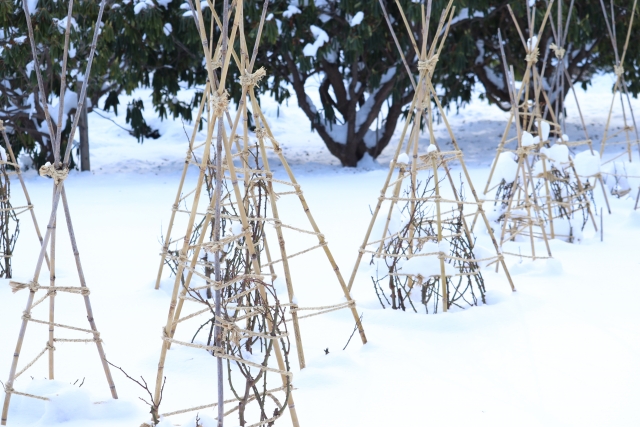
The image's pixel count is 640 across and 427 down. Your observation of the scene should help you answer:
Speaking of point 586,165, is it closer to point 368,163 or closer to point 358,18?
point 358,18

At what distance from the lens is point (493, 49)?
22.8ft

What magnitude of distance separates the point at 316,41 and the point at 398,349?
13.1 ft

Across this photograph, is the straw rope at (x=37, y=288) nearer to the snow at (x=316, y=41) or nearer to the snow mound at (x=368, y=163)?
the snow at (x=316, y=41)

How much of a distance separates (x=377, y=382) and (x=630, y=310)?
1072 mm

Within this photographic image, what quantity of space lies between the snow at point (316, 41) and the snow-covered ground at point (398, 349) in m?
2.19

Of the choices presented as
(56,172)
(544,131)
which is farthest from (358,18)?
(56,172)

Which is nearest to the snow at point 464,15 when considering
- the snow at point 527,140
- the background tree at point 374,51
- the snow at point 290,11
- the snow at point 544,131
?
the background tree at point 374,51

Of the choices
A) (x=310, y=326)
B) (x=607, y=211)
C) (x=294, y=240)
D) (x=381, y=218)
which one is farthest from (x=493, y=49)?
(x=310, y=326)

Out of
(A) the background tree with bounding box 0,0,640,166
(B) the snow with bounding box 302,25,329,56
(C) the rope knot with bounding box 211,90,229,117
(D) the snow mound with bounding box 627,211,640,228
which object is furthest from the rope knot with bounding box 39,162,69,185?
(B) the snow with bounding box 302,25,329,56

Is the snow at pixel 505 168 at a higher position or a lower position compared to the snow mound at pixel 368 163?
higher

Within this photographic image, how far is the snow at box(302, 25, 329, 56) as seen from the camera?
558cm

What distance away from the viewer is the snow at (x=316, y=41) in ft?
18.3

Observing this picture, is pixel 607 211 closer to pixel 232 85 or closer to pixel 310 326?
pixel 310 326

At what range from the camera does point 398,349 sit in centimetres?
206
